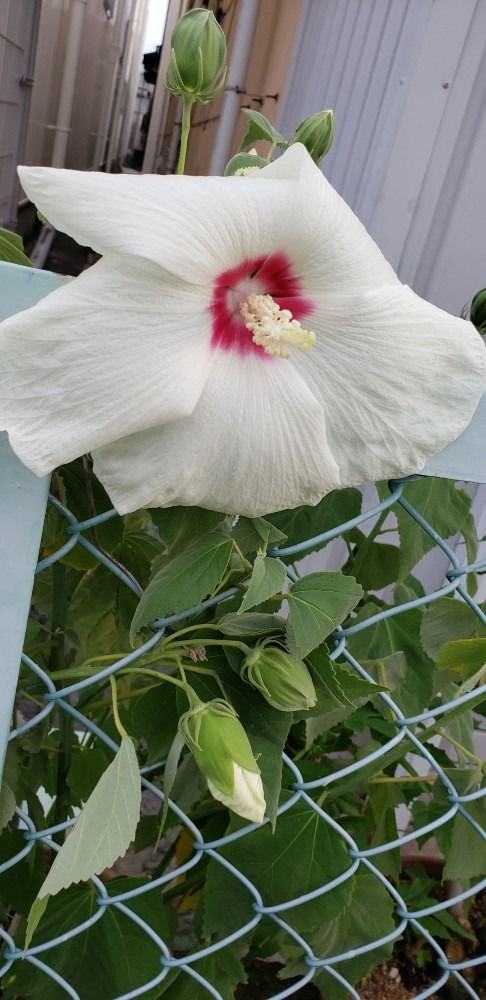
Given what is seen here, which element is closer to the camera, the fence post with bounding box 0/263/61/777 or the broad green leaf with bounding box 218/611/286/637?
the fence post with bounding box 0/263/61/777

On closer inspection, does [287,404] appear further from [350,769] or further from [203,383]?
[350,769]

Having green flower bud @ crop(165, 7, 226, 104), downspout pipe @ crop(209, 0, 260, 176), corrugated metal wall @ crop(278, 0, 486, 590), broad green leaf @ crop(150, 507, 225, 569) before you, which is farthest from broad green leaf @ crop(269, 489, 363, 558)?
downspout pipe @ crop(209, 0, 260, 176)

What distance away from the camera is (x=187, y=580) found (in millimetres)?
497

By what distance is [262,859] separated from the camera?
73cm

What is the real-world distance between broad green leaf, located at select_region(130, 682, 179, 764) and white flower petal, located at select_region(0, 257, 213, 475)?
310 mm

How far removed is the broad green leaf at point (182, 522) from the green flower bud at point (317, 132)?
0.28 meters

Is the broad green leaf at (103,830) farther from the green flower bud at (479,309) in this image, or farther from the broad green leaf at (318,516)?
the green flower bud at (479,309)

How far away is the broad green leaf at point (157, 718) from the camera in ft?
2.10

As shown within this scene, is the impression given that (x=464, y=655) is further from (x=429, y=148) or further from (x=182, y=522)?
(x=429, y=148)

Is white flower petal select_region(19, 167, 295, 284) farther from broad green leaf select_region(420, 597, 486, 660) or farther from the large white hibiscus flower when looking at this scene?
broad green leaf select_region(420, 597, 486, 660)

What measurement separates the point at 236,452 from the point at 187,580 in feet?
A: 0.32

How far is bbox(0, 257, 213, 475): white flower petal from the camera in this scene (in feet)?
1.22

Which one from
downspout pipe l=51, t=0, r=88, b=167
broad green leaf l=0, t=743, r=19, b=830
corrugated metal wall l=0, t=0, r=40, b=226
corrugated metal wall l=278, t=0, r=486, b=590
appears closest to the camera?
broad green leaf l=0, t=743, r=19, b=830

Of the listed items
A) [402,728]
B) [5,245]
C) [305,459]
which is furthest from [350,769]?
[5,245]
